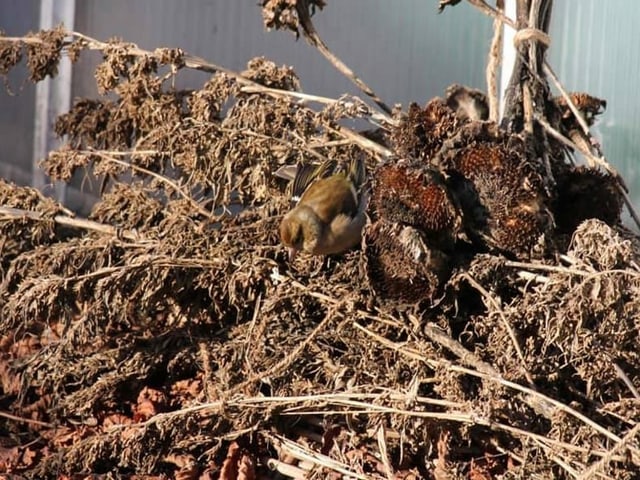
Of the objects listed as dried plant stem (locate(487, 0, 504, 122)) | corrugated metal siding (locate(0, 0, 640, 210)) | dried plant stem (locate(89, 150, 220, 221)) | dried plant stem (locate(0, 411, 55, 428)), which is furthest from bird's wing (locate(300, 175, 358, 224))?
corrugated metal siding (locate(0, 0, 640, 210))

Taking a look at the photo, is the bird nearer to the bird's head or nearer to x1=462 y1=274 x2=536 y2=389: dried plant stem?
the bird's head

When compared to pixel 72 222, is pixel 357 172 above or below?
above

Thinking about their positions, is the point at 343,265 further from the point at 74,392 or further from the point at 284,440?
the point at 74,392

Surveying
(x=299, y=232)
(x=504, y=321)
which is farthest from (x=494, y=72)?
(x=504, y=321)

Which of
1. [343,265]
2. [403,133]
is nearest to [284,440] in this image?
[343,265]

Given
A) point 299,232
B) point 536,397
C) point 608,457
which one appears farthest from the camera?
point 299,232

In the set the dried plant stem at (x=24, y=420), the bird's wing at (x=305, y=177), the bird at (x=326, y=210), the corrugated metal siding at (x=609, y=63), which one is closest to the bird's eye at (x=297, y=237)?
the bird at (x=326, y=210)

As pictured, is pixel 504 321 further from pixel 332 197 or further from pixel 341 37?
pixel 341 37
